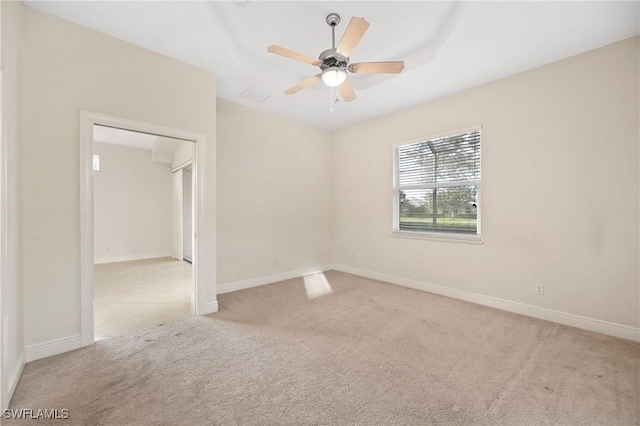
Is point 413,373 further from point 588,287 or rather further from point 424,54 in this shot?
point 424,54

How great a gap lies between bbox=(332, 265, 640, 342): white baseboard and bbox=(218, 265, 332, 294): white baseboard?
1.34 meters

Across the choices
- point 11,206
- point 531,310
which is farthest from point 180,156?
point 531,310

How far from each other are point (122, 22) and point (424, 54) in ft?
9.59

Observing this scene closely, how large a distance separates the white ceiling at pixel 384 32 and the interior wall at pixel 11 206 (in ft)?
1.85

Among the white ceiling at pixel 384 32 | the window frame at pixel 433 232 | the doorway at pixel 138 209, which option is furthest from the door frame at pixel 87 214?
the window frame at pixel 433 232

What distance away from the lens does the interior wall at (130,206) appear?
18.9ft

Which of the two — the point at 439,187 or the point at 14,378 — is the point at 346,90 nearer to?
the point at 439,187

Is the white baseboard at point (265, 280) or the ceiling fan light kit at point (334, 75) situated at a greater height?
the ceiling fan light kit at point (334, 75)

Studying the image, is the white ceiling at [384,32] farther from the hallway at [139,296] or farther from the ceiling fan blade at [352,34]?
the hallway at [139,296]

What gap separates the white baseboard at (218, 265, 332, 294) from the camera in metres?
3.92

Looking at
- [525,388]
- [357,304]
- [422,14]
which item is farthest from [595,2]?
[357,304]

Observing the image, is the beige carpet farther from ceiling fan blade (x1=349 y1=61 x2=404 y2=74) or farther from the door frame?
ceiling fan blade (x1=349 y1=61 x2=404 y2=74)

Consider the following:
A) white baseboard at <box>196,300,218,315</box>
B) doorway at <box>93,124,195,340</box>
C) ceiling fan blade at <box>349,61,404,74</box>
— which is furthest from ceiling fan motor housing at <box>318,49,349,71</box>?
doorway at <box>93,124,195,340</box>

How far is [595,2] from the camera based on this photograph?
2.08 m
